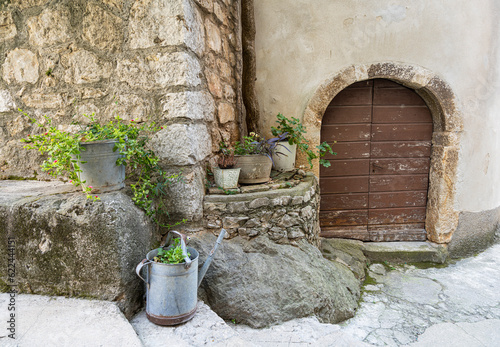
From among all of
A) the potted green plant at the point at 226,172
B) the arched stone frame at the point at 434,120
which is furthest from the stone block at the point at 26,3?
the arched stone frame at the point at 434,120

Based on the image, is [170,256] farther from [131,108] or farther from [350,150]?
[350,150]

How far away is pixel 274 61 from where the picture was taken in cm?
312

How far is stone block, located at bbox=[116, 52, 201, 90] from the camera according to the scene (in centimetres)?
178

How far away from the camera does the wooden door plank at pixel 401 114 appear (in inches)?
133

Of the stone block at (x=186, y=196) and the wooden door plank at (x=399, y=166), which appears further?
the wooden door plank at (x=399, y=166)

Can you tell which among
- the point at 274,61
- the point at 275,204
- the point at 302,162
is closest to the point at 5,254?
the point at 275,204

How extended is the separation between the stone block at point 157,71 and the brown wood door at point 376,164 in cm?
194

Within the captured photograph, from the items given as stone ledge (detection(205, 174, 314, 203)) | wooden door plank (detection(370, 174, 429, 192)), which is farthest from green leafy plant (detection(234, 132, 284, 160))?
wooden door plank (detection(370, 174, 429, 192))

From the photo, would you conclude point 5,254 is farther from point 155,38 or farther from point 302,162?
point 302,162

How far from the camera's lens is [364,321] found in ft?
7.57

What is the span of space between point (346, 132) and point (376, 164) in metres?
0.50

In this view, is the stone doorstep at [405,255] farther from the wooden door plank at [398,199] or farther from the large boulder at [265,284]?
the large boulder at [265,284]

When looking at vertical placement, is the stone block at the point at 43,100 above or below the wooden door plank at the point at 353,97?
below

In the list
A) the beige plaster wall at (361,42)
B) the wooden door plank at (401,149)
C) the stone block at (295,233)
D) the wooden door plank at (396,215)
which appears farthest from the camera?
the wooden door plank at (396,215)
